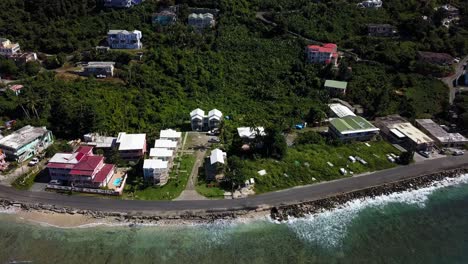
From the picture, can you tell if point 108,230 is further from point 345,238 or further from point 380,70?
point 380,70

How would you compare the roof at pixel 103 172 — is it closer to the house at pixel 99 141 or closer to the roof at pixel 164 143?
the house at pixel 99 141

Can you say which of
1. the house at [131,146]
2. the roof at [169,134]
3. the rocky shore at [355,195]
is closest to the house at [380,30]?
the rocky shore at [355,195]

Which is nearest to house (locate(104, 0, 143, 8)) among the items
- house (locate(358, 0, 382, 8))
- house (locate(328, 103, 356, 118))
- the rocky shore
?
house (locate(328, 103, 356, 118))

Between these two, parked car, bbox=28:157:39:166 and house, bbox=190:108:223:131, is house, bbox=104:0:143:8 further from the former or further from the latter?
parked car, bbox=28:157:39:166

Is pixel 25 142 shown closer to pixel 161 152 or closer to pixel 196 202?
pixel 161 152

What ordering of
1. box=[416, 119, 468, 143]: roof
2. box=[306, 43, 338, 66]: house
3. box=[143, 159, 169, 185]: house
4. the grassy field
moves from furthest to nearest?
box=[306, 43, 338, 66]: house
box=[416, 119, 468, 143]: roof
the grassy field
box=[143, 159, 169, 185]: house

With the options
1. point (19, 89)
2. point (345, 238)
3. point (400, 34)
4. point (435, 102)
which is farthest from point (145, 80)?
point (400, 34)

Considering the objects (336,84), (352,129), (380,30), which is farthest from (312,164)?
(380,30)
